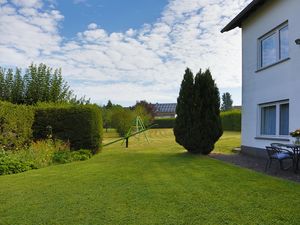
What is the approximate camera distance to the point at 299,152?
9.68 m

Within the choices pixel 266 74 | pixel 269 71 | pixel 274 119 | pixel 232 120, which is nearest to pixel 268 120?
pixel 274 119

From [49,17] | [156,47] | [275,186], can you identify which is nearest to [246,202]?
[275,186]

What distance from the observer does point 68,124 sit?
1593 cm

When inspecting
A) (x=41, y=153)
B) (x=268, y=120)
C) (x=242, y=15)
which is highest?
(x=242, y=15)

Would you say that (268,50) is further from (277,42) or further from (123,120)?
(123,120)

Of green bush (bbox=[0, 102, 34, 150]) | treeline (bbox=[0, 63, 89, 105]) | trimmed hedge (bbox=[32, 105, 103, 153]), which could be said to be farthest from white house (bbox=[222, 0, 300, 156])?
treeline (bbox=[0, 63, 89, 105])

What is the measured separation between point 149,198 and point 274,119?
823 centimetres

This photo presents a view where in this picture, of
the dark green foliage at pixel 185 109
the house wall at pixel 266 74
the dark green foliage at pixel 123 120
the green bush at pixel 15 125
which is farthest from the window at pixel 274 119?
the dark green foliage at pixel 123 120

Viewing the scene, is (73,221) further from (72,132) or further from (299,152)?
(72,132)

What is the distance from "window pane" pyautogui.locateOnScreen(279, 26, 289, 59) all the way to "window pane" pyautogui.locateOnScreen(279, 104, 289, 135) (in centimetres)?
191

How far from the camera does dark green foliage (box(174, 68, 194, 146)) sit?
14.9 meters

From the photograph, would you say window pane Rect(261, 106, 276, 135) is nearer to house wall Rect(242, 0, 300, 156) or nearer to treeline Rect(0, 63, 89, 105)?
house wall Rect(242, 0, 300, 156)

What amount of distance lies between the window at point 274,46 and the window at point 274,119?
1.77 meters

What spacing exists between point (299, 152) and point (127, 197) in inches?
233
